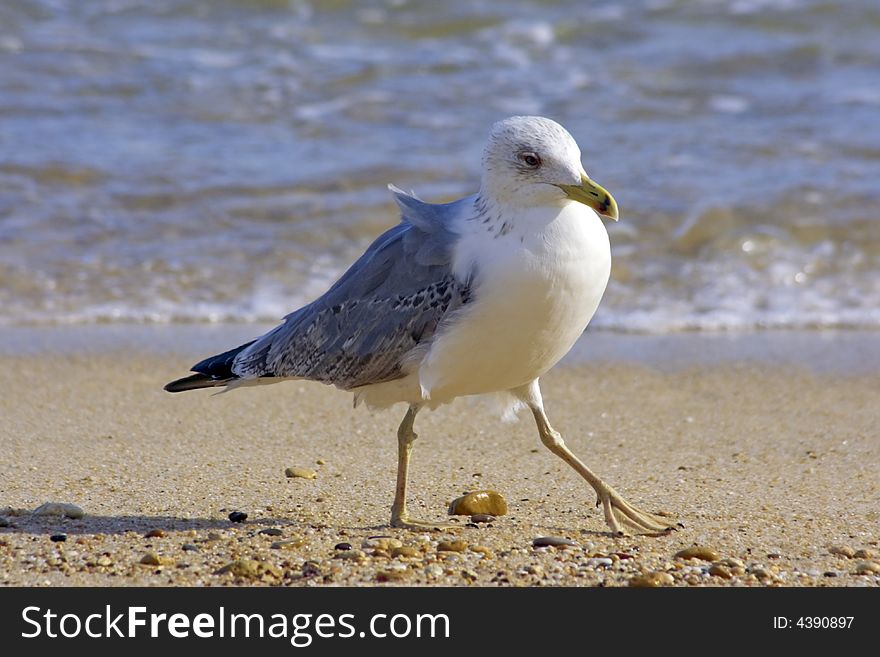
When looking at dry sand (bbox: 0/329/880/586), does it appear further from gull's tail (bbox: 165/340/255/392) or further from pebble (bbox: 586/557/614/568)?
gull's tail (bbox: 165/340/255/392)

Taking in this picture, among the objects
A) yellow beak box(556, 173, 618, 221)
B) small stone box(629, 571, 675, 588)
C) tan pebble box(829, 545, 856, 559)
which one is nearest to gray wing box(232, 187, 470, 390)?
yellow beak box(556, 173, 618, 221)

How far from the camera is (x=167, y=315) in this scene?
26.7ft

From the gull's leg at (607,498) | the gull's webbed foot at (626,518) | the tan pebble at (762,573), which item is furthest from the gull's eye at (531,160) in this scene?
the tan pebble at (762,573)

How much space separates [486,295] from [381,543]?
2.98ft

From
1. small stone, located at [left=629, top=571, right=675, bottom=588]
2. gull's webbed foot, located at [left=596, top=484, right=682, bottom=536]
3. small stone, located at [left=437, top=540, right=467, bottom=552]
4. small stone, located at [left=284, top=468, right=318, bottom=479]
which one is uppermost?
small stone, located at [left=284, top=468, right=318, bottom=479]

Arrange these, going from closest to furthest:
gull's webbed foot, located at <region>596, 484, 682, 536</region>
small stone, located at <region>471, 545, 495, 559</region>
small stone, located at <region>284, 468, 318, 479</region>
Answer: small stone, located at <region>471, 545, 495, 559</region>
gull's webbed foot, located at <region>596, 484, 682, 536</region>
small stone, located at <region>284, 468, 318, 479</region>

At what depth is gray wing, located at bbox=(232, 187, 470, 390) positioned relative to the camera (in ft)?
15.0

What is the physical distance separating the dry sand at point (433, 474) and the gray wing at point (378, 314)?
0.55 meters

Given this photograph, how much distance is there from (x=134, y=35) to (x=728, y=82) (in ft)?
20.8

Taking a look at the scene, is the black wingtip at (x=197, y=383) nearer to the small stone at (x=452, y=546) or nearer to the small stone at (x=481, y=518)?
the small stone at (x=481, y=518)

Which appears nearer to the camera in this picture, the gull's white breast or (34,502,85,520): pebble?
the gull's white breast

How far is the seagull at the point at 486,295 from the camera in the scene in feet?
14.2

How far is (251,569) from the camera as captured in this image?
412 centimetres

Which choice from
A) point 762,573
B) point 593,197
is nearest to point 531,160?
point 593,197
